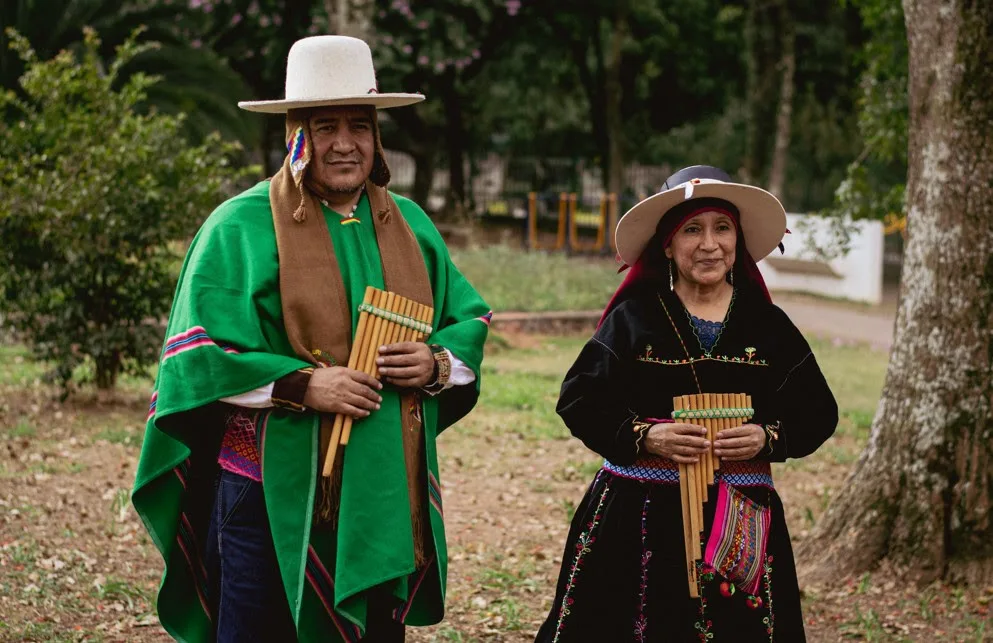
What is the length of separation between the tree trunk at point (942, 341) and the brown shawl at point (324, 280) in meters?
2.62

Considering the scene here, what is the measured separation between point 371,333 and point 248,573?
0.75 m

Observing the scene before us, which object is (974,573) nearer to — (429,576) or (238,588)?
(429,576)

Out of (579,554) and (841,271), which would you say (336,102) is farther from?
(841,271)

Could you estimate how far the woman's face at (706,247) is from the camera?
12.0 ft

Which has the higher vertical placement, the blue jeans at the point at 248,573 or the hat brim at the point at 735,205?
the hat brim at the point at 735,205

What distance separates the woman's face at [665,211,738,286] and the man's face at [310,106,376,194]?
971 mm

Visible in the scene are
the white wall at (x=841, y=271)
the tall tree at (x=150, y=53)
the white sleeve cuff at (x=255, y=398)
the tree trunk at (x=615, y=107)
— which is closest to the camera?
the white sleeve cuff at (x=255, y=398)

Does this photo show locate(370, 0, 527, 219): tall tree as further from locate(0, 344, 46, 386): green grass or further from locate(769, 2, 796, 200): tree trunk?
locate(0, 344, 46, 386): green grass

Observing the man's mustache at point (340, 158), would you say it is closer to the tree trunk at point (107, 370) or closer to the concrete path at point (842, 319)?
the tree trunk at point (107, 370)

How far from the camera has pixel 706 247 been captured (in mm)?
3656

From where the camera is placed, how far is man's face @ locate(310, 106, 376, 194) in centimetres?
354

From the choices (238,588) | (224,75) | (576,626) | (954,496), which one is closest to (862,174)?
(954,496)

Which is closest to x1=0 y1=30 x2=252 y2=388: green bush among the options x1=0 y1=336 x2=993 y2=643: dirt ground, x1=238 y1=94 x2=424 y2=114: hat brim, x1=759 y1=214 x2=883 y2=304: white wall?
x1=0 y1=336 x2=993 y2=643: dirt ground

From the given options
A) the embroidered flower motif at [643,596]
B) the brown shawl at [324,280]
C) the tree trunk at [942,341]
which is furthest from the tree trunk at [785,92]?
the brown shawl at [324,280]
